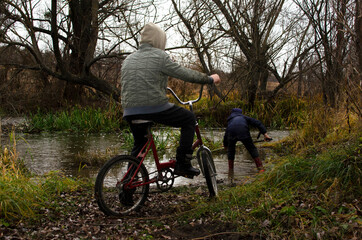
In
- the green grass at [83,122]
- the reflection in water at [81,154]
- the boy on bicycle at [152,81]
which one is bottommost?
the reflection in water at [81,154]

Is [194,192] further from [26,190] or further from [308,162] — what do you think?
[26,190]

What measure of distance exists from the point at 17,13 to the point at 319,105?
26.8ft

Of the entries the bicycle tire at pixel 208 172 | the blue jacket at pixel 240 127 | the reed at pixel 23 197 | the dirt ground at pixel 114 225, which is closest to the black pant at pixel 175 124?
the bicycle tire at pixel 208 172

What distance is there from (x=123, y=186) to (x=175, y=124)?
2.92ft

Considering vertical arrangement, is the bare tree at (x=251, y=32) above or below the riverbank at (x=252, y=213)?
above

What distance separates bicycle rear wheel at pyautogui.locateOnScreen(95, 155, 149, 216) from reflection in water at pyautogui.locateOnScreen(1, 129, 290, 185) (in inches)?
58.8

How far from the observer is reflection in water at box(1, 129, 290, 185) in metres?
6.80

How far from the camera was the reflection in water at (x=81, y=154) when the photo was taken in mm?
6805

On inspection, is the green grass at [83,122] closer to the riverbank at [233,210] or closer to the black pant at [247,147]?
the black pant at [247,147]

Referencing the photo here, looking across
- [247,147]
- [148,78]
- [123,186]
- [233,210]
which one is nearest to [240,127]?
[247,147]

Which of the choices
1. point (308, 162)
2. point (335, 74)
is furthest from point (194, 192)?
point (335, 74)

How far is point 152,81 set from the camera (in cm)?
436

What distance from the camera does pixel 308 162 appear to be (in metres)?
4.71

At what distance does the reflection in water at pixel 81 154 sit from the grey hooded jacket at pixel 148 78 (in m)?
2.02
